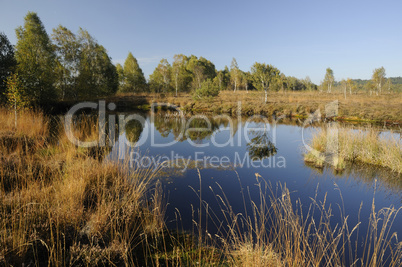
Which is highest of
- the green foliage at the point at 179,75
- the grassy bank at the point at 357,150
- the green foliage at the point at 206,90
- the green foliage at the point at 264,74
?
the green foliage at the point at 179,75

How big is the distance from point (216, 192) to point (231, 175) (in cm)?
133

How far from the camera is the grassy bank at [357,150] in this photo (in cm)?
681

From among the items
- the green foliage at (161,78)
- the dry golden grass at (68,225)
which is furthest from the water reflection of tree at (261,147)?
the green foliage at (161,78)

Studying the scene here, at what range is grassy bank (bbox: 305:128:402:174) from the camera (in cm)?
681

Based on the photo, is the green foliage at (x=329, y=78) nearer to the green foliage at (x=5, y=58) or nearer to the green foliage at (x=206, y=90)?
the green foliage at (x=206, y=90)

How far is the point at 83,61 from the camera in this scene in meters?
24.6

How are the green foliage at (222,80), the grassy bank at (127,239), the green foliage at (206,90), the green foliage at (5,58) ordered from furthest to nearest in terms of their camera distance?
the green foliage at (222,80) → the green foliage at (206,90) → the green foliage at (5,58) → the grassy bank at (127,239)

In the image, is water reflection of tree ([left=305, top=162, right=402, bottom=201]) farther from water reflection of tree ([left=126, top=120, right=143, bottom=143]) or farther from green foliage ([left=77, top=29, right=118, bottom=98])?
green foliage ([left=77, top=29, right=118, bottom=98])

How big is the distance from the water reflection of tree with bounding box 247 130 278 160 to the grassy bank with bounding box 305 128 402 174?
1615 mm

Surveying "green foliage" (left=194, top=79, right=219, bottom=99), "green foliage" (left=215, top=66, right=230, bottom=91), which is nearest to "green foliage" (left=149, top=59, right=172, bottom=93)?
"green foliage" (left=215, top=66, right=230, bottom=91)

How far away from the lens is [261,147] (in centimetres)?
1014

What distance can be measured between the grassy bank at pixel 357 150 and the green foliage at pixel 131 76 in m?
36.3

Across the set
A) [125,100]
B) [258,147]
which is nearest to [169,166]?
[258,147]

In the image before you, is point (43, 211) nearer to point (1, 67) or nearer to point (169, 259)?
point (169, 259)
